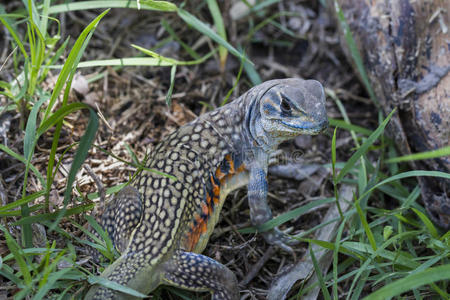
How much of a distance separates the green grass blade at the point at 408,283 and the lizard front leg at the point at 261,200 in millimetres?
1407

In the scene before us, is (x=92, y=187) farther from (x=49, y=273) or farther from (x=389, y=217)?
(x=389, y=217)

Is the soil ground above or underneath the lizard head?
underneath

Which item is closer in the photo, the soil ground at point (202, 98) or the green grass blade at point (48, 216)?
the green grass blade at point (48, 216)

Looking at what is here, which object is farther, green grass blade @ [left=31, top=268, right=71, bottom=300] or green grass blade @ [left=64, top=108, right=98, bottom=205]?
green grass blade @ [left=64, top=108, right=98, bottom=205]

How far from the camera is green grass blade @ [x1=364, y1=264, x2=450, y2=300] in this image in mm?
2646

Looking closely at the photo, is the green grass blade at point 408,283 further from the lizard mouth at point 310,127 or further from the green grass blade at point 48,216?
the green grass blade at point 48,216

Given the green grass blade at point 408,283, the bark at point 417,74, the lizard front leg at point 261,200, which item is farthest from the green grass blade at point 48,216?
the bark at point 417,74

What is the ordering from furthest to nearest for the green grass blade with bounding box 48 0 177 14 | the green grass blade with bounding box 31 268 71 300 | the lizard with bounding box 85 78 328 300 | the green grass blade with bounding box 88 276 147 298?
the green grass blade with bounding box 48 0 177 14 < the lizard with bounding box 85 78 328 300 < the green grass blade with bounding box 88 276 147 298 < the green grass blade with bounding box 31 268 71 300

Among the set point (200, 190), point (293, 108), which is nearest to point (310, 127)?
point (293, 108)

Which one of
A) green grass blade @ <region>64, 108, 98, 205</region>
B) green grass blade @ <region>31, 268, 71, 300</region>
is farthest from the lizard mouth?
green grass blade @ <region>31, 268, 71, 300</region>

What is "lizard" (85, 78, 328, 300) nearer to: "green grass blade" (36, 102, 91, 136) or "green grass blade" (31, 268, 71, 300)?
"green grass blade" (31, 268, 71, 300)

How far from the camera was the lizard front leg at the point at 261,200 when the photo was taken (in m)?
4.02

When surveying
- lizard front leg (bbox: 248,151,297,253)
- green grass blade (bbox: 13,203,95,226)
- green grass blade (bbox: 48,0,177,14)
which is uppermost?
green grass blade (bbox: 48,0,177,14)

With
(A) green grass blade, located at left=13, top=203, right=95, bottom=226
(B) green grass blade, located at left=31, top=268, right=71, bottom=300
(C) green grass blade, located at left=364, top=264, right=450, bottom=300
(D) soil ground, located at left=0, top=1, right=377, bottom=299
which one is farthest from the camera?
(D) soil ground, located at left=0, top=1, right=377, bottom=299
